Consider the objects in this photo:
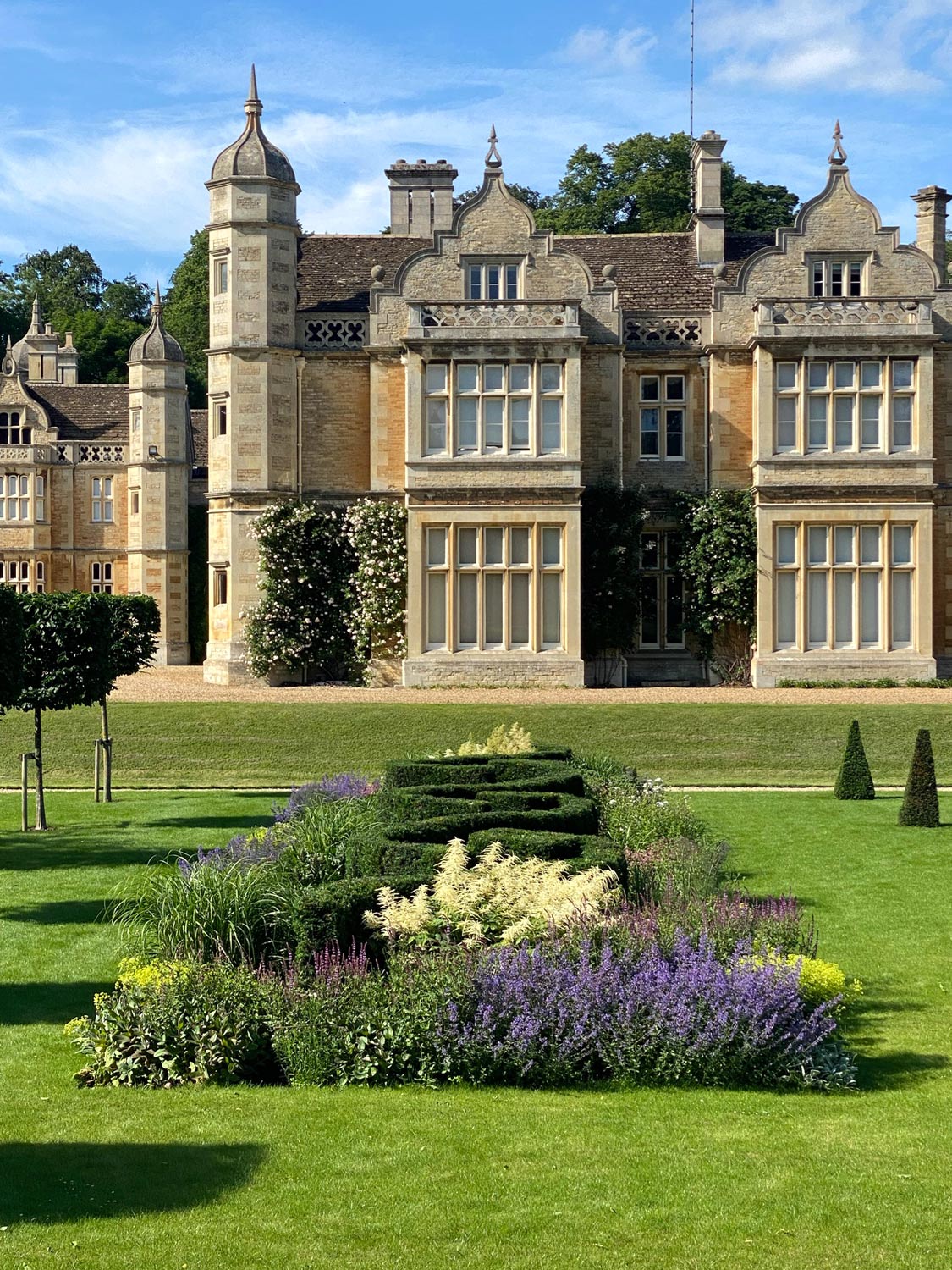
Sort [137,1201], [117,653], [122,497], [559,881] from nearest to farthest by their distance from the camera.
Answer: [137,1201]
[559,881]
[117,653]
[122,497]

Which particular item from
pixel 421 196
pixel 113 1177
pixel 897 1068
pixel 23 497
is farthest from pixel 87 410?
pixel 113 1177

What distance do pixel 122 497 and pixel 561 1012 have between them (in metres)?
48.7

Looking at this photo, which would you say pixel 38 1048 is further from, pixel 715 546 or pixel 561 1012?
pixel 715 546

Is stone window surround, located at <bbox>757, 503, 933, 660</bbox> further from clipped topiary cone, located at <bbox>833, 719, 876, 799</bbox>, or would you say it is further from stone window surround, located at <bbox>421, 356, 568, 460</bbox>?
clipped topiary cone, located at <bbox>833, 719, 876, 799</bbox>

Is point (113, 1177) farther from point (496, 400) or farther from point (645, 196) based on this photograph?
point (645, 196)

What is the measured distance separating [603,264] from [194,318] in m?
47.2

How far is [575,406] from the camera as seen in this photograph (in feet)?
104

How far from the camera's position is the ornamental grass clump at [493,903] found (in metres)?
9.65

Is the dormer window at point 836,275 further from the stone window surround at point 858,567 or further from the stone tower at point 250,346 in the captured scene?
the stone tower at point 250,346

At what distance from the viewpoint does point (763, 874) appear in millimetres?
14945

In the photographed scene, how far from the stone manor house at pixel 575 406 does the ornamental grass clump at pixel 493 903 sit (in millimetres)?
21235

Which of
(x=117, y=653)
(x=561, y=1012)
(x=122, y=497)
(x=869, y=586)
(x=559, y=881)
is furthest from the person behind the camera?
(x=122, y=497)

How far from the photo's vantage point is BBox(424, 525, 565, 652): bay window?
31781mm

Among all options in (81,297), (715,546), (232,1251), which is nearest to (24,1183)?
(232,1251)
